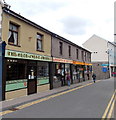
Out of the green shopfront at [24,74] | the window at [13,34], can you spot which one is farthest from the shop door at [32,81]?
the window at [13,34]

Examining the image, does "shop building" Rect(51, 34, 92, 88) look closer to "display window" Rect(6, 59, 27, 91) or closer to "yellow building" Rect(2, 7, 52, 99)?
"yellow building" Rect(2, 7, 52, 99)

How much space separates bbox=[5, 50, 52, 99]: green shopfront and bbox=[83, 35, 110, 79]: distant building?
28.9 metres

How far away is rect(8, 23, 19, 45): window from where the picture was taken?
11.0 m

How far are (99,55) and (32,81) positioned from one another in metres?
34.0

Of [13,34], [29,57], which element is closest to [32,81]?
[29,57]

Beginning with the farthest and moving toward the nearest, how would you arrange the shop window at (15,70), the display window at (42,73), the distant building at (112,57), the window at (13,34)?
1. the distant building at (112,57)
2. the display window at (42,73)
3. the window at (13,34)
4. the shop window at (15,70)

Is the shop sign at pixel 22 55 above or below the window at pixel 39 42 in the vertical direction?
below

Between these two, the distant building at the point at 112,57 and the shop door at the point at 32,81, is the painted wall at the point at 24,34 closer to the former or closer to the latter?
the shop door at the point at 32,81

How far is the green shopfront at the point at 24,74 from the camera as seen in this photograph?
10625 millimetres

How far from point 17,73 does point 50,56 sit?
5148 millimetres

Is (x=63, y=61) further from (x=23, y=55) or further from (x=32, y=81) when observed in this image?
(x=23, y=55)

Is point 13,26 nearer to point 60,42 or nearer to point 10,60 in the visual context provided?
point 10,60

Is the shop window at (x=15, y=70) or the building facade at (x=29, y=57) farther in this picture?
the shop window at (x=15, y=70)

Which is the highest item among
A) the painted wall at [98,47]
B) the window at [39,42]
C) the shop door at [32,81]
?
the painted wall at [98,47]
